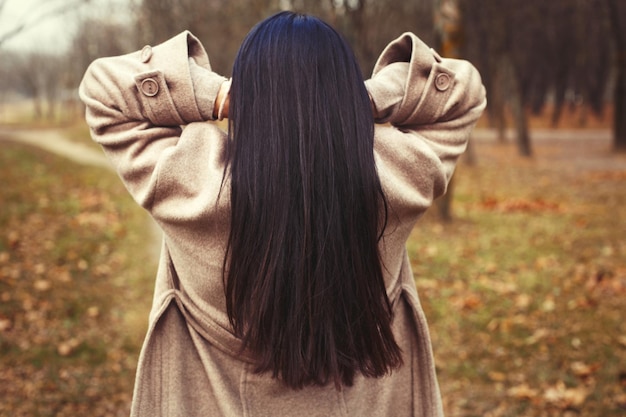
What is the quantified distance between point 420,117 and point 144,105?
2.34ft

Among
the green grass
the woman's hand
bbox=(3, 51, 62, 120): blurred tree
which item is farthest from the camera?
bbox=(3, 51, 62, 120): blurred tree

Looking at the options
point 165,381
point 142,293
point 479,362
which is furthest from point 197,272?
point 142,293

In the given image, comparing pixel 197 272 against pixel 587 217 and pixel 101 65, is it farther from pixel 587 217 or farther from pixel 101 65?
pixel 587 217

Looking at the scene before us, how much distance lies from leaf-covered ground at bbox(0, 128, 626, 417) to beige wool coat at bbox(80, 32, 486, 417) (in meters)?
2.81

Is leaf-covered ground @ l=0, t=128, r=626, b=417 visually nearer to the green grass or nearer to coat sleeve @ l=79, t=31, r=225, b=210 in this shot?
the green grass

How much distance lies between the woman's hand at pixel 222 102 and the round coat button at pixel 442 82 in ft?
1.79

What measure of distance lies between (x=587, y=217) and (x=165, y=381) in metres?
9.03

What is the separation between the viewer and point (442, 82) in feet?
5.44

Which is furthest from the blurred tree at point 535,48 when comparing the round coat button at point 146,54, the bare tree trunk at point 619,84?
the round coat button at point 146,54

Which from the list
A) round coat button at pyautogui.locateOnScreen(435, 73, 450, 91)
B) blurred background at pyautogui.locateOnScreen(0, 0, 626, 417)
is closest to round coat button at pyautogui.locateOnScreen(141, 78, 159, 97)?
round coat button at pyautogui.locateOnScreen(435, 73, 450, 91)

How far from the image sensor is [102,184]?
13258 mm

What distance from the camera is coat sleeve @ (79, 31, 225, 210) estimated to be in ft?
5.01

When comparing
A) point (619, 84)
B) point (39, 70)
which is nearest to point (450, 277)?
point (619, 84)

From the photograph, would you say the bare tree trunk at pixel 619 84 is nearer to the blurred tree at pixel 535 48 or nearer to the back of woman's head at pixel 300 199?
the blurred tree at pixel 535 48
